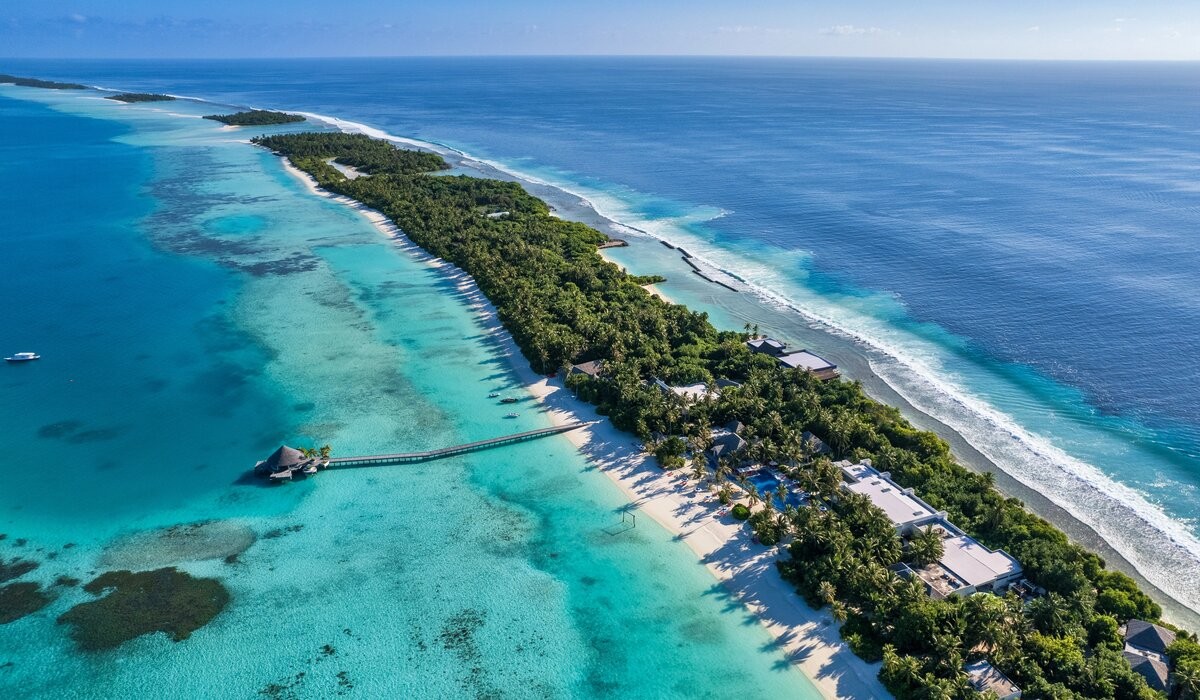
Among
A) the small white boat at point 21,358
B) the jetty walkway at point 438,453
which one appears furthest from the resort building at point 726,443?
the small white boat at point 21,358

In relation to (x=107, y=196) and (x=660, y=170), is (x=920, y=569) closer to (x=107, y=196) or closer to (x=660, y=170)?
(x=660, y=170)

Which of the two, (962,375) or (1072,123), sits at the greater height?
(1072,123)

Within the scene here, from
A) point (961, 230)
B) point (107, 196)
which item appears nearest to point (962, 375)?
point (961, 230)

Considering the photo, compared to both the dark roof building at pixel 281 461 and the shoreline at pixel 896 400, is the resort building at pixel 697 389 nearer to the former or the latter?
the shoreline at pixel 896 400

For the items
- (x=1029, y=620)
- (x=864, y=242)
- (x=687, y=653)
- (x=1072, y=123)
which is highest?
(x=1072, y=123)

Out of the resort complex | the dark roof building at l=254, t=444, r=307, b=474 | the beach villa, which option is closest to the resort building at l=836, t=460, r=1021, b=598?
the resort complex

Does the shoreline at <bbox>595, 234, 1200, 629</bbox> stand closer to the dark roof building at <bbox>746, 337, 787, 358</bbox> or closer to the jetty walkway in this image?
the dark roof building at <bbox>746, 337, 787, 358</bbox>
